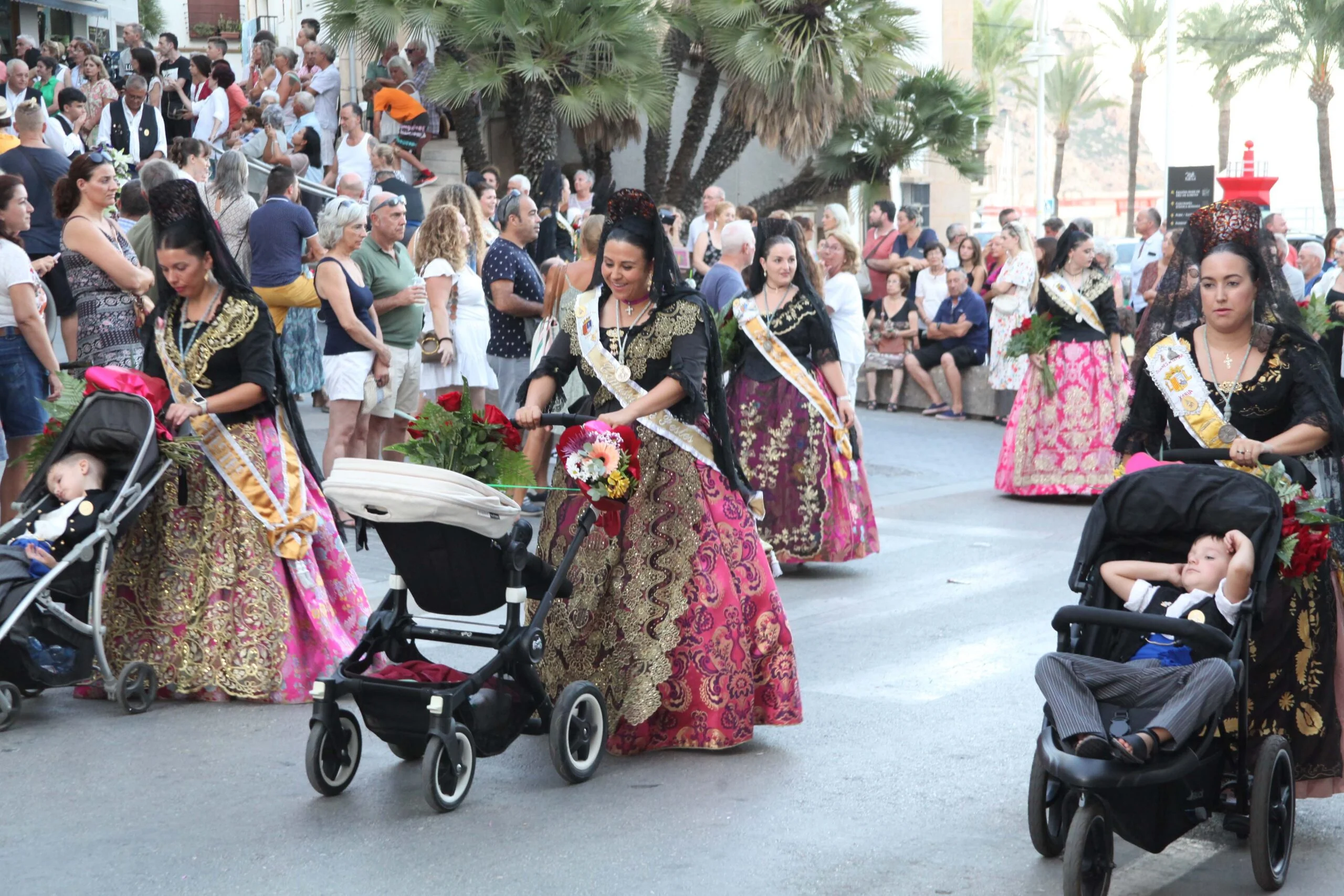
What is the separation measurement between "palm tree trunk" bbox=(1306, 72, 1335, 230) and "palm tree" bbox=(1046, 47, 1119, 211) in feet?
62.1

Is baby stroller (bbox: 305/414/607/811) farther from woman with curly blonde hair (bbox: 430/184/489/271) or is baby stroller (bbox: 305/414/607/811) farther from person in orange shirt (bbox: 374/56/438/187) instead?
person in orange shirt (bbox: 374/56/438/187)

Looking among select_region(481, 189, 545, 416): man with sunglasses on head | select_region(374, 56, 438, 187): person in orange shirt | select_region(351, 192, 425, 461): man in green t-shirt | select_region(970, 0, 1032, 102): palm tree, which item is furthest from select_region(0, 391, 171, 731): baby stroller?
select_region(970, 0, 1032, 102): palm tree

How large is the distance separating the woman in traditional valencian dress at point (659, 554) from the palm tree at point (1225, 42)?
37774 mm

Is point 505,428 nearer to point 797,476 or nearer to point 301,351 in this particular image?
point 797,476

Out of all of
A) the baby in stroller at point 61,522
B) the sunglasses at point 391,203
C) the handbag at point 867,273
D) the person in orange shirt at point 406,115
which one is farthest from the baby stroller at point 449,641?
the person in orange shirt at point 406,115

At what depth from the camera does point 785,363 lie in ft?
30.2

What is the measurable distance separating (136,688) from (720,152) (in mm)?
16737

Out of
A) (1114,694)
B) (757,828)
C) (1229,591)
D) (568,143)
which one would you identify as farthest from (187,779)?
(568,143)

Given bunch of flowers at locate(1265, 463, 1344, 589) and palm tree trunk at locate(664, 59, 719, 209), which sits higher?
palm tree trunk at locate(664, 59, 719, 209)

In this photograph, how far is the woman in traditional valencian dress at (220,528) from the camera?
6.40m

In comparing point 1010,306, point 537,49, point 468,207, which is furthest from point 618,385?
point 537,49

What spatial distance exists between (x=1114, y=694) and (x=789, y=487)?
5093mm

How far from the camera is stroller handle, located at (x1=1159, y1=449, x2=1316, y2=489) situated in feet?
15.8

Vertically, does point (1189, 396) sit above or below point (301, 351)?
above
